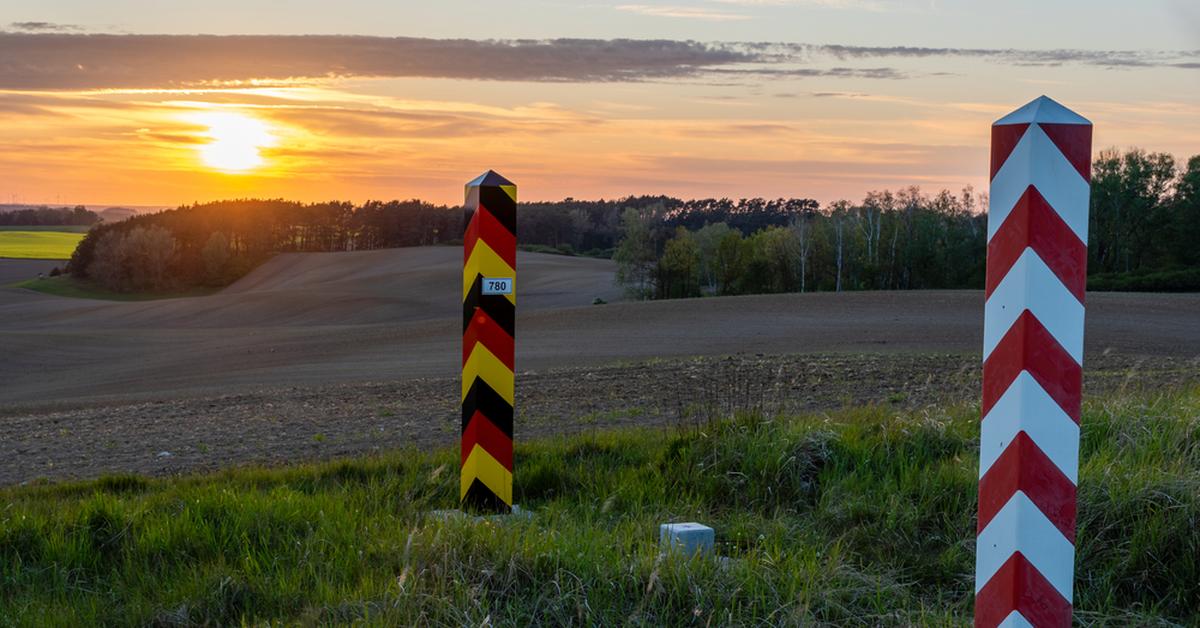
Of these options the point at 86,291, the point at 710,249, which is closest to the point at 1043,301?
the point at 710,249

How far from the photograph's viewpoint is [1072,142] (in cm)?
276

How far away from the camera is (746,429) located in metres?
6.68

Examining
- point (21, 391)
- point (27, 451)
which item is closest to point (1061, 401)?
point (27, 451)

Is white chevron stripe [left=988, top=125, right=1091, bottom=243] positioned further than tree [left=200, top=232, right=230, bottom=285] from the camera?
No

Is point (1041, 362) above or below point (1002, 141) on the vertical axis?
below

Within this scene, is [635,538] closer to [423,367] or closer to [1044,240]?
[1044,240]

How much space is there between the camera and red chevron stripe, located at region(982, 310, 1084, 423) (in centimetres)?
276

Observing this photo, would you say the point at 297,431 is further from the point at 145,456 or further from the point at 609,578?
the point at 609,578

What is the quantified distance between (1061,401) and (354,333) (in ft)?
127

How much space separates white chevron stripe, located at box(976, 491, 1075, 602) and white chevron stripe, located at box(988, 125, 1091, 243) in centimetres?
72

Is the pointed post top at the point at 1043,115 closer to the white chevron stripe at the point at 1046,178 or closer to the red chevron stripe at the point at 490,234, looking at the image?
the white chevron stripe at the point at 1046,178

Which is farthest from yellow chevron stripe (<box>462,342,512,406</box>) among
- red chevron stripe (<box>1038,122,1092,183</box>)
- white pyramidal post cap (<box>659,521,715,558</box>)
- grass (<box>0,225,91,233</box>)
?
grass (<box>0,225,91,233</box>)

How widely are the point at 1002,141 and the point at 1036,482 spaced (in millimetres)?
894

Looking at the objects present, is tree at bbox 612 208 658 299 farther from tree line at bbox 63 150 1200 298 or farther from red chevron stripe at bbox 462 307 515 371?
red chevron stripe at bbox 462 307 515 371
